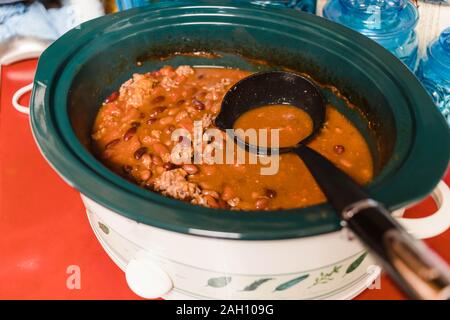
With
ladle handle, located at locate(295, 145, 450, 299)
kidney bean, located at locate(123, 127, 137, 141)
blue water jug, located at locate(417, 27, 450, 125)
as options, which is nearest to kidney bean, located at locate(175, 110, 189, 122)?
kidney bean, located at locate(123, 127, 137, 141)

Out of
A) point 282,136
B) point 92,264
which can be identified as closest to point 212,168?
point 282,136

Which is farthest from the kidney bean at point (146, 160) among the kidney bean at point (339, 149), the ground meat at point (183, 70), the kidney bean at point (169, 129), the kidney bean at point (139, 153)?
the kidney bean at point (339, 149)

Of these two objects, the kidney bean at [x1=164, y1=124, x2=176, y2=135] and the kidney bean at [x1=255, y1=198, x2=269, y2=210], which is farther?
the kidney bean at [x1=164, y1=124, x2=176, y2=135]

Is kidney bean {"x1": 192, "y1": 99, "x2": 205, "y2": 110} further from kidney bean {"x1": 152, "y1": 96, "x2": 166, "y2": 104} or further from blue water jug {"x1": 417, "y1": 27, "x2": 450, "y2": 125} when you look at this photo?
blue water jug {"x1": 417, "y1": 27, "x2": 450, "y2": 125}

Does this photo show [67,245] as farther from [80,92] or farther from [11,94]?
[11,94]

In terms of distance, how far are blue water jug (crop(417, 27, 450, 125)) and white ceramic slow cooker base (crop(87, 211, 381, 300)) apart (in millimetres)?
643

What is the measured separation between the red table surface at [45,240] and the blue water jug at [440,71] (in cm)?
24

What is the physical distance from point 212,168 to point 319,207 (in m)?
0.43

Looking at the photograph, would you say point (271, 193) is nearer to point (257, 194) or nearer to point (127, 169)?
point (257, 194)

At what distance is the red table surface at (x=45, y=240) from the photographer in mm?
1283

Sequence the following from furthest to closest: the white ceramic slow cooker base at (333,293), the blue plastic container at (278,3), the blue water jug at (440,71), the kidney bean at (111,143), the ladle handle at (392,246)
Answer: the blue plastic container at (278,3)
the blue water jug at (440,71)
the kidney bean at (111,143)
the white ceramic slow cooker base at (333,293)
the ladle handle at (392,246)

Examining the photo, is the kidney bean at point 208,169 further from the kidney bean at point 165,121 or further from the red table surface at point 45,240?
the red table surface at point 45,240

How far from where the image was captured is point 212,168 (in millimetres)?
1326

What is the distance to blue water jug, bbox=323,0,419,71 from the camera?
1.67 m
